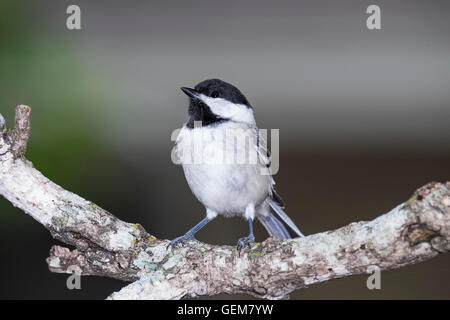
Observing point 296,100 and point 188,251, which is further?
point 296,100

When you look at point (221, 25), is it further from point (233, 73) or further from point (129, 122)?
point (129, 122)

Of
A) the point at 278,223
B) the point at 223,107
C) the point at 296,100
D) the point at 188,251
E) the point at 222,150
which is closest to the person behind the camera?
the point at 188,251

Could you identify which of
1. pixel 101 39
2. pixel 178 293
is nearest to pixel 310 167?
pixel 101 39

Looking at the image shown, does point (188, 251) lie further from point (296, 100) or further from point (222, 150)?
point (296, 100)

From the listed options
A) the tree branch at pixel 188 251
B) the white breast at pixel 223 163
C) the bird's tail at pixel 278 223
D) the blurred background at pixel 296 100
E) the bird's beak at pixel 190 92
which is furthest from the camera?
the blurred background at pixel 296 100

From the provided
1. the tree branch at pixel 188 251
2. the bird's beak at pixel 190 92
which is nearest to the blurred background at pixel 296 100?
the bird's beak at pixel 190 92

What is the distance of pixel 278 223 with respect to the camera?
237 cm

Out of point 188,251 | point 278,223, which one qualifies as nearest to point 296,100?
point 278,223

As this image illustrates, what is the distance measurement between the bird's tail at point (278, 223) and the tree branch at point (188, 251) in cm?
70

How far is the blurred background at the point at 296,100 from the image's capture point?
3291mm

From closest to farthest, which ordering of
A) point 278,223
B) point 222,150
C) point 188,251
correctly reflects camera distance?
point 188,251
point 222,150
point 278,223

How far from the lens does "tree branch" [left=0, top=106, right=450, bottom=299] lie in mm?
1338

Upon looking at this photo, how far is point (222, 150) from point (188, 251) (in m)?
0.47

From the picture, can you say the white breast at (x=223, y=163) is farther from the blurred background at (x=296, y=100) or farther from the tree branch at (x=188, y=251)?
the blurred background at (x=296, y=100)
